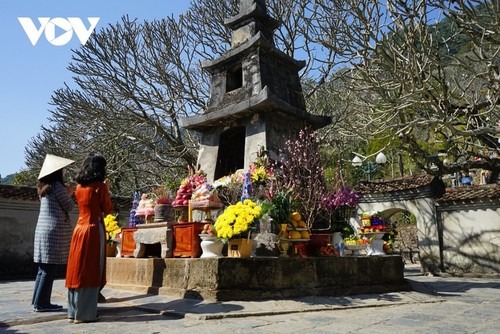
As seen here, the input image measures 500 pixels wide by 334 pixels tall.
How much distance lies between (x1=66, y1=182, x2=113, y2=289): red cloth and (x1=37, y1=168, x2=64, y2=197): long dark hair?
403mm

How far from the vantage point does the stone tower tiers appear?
28.2 feet

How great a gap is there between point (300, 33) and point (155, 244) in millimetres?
11044

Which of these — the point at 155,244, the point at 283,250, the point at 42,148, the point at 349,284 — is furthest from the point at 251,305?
the point at 42,148

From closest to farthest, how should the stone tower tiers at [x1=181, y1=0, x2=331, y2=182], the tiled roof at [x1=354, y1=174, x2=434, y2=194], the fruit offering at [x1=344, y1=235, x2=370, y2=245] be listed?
the fruit offering at [x1=344, y1=235, x2=370, y2=245] → the stone tower tiers at [x1=181, y1=0, x2=331, y2=182] → the tiled roof at [x1=354, y1=174, x2=434, y2=194]

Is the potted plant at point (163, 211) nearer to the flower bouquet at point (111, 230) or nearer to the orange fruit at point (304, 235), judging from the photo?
the flower bouquet at point (111, 230)

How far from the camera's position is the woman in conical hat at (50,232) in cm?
466

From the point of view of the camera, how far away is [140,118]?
1545cm

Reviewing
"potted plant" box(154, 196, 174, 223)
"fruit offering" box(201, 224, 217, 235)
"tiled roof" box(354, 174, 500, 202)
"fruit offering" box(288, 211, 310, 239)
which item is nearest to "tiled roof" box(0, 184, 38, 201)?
"potted plant" box(154, 196, 174, 223)

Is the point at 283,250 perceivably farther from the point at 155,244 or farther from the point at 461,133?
the point at 461,133

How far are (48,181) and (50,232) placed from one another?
0.62 metres

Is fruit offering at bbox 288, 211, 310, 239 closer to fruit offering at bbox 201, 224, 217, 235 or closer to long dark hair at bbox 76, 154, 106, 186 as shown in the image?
fruit offering at bbox 201, 224, 217, 235

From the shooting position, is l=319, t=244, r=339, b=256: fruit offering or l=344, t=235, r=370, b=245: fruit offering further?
l=344, t=235, r=370, b=245: fruit offering

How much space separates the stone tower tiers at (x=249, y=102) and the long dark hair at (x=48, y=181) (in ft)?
13.6

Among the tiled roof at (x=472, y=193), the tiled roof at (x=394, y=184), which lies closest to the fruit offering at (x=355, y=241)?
the tiled roof at (x=472, y=193)
